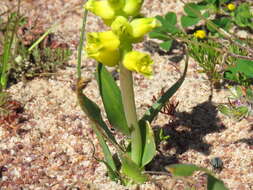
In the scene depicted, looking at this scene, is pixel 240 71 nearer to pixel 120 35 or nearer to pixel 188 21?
pixel 188 21

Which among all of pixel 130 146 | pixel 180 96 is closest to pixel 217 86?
pixel 180 96

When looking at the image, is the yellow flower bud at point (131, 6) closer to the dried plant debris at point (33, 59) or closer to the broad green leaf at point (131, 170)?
the broad green leaf at point (131, 170)

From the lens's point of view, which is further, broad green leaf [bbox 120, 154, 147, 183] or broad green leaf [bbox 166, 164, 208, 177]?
broad green leaf [bbox 120, 154, 147, 183]

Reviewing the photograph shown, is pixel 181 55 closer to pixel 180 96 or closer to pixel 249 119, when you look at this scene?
pixel 180 96

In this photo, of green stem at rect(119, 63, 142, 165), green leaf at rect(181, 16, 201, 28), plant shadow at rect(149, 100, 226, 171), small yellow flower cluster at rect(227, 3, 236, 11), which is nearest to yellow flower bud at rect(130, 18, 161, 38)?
green stem at rect(119, 63, 142, 165)

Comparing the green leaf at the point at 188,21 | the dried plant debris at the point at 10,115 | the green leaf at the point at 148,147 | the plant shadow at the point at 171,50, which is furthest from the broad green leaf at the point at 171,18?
the green leaf at the point at 148,147

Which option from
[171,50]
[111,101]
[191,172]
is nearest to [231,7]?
[171,50]

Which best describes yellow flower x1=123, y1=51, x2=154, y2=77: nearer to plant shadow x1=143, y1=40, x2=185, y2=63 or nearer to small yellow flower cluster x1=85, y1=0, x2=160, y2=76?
small yellow flower cluster x1=85, y1=0, x2=160, y2=76
